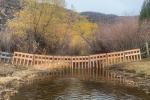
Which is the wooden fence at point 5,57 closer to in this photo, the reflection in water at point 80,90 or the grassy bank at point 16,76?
the grassy bank at point 16,76

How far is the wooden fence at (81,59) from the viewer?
146ft

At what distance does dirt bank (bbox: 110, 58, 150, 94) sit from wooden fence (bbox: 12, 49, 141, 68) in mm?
2995

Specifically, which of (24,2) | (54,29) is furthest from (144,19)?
(24,2)

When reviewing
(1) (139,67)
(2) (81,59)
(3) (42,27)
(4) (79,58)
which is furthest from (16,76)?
(3) (42,27)

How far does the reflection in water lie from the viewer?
2502 cm

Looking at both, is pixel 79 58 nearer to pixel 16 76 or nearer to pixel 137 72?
pixel 137 72

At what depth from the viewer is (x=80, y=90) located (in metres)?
28.0

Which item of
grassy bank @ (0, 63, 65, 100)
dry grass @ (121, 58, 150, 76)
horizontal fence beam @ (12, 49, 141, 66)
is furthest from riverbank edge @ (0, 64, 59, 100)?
dry grass @ (121, 58, 150, 76)

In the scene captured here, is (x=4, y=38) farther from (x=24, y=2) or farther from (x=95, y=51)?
(x=95, y=51)

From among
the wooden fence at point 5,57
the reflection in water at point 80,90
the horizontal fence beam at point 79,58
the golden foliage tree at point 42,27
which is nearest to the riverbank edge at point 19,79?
the reflection in water at point 80,90

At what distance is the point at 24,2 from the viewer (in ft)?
168

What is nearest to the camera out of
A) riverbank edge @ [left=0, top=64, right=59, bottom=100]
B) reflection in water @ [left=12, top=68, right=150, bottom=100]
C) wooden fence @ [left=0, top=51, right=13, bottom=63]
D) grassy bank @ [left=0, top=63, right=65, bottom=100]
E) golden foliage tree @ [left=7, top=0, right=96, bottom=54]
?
reflection in water @ [left=12, top=68, right=150, bottom=100]

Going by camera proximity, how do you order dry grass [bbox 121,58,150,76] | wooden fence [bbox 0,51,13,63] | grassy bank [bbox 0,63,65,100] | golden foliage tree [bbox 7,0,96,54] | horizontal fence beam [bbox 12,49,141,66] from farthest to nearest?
golden foliage tree [bbox 7,0,96,54] < horizontal fence beam [bbox 12,49,141,66] < wooden fence [bbox 0,51,13,63] < dry grass [bbox 121,58,150,76] < grassy bank [bbox 0,63,65,100]

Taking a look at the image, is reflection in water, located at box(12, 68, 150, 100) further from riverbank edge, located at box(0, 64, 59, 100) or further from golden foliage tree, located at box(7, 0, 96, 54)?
golden foliage tree, located at box(7, 0, 96, 54)
